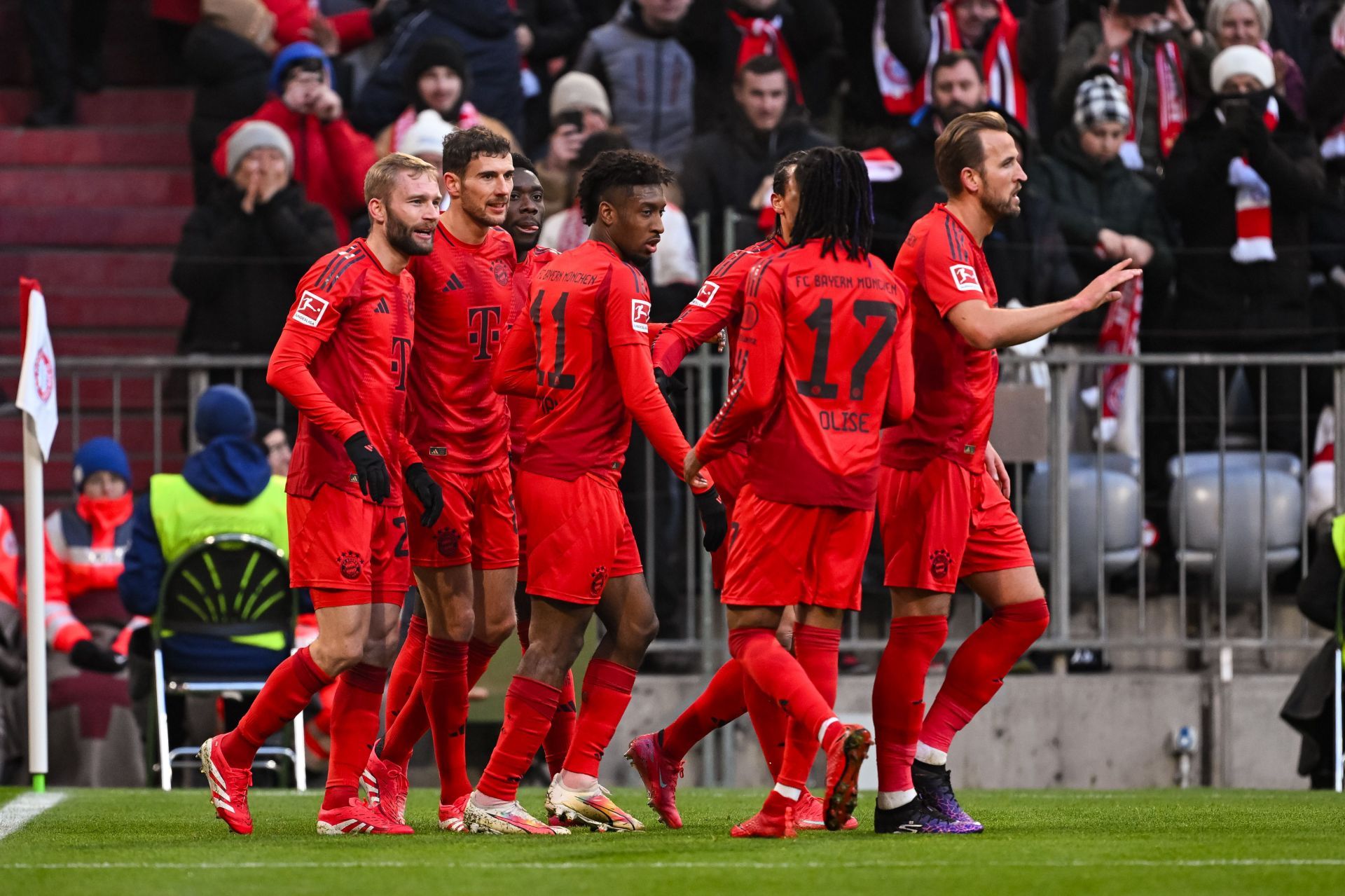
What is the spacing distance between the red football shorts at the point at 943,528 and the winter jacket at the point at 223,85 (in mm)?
7278

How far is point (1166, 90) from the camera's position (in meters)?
13.6

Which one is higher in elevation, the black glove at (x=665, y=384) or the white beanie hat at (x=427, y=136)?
the white beanie hat at (x=427, y=136)

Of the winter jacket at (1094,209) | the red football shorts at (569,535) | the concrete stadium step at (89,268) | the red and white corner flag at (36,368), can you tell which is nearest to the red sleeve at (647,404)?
the red football shorts at (569,535)

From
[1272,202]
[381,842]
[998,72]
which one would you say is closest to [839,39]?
[998,72]

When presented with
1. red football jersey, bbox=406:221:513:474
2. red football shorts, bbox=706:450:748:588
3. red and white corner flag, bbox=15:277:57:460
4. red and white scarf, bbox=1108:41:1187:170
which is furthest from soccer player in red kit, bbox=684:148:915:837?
red and white scarf, bbox=1108:41:1187:170

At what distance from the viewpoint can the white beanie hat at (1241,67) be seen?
1270cm

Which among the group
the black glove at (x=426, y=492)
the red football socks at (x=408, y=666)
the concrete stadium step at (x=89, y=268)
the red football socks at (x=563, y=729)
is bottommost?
the red football socks at (x=563, y=729)

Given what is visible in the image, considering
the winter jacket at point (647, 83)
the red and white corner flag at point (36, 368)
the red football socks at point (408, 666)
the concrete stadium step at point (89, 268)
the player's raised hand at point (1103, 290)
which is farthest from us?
the concrete stadium step at point (89, 268)

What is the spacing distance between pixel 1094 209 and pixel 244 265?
15.5ft

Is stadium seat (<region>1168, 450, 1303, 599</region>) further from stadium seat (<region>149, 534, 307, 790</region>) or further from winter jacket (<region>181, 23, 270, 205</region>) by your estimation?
winter jacket (<region>181, 23, 270, 205</region>)

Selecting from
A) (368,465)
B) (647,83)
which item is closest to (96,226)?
(647,83)

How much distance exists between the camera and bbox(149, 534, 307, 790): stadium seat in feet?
34.2

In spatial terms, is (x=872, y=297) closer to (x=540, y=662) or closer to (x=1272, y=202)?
(x=540, y=662)

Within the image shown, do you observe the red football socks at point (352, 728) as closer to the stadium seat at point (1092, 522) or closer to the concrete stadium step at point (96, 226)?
the stadium seat at point (1092, 522)
